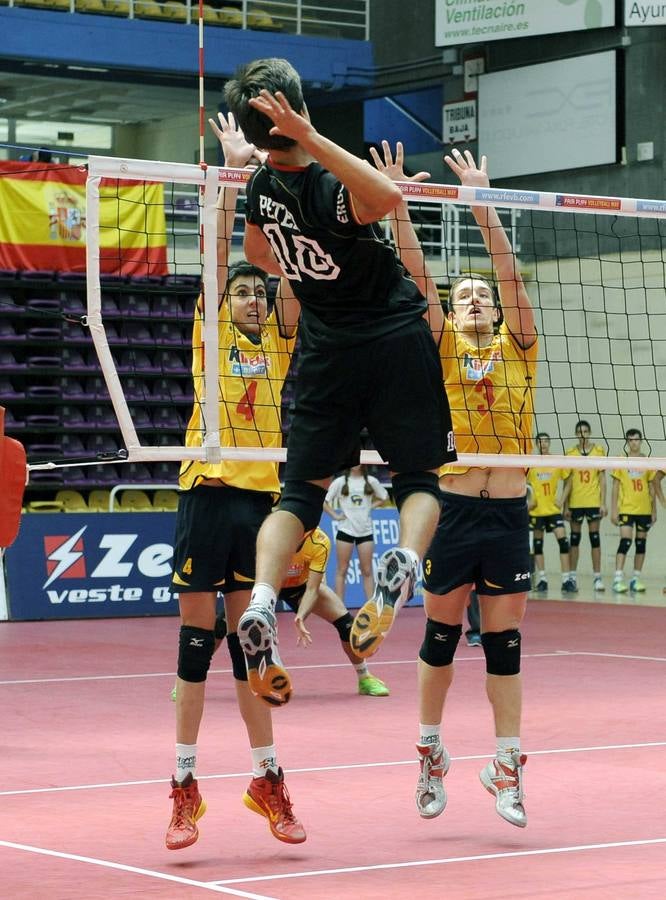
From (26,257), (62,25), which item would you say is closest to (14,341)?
(26,257)

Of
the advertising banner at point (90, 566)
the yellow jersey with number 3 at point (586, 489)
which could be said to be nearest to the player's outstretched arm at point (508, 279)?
the advertising banner at point (90, 566)

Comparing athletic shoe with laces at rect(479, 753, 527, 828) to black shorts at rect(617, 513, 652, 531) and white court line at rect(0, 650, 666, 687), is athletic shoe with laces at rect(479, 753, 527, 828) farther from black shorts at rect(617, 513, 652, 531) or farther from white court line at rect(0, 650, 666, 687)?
black shorts at rect(617, 513, 652, 531)

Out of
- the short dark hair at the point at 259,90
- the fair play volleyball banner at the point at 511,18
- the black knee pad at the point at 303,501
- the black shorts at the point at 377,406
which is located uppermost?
the fair play volleyball banner at the point at 511,18

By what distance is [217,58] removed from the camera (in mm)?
23719

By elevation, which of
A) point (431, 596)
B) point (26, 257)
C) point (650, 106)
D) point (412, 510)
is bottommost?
point (431, 596)

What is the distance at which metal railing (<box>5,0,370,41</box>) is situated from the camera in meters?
23.5

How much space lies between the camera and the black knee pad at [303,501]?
442cm

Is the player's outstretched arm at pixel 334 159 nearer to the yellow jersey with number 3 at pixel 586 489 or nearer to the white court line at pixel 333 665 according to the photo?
the white court line at pixel 333 665

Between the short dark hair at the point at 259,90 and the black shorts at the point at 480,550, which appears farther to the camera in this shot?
the black shorts at the point at 480,550

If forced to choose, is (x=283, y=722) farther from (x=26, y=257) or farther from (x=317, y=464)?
(x=26, y=257)

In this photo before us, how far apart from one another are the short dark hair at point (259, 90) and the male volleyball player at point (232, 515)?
41.1 inches

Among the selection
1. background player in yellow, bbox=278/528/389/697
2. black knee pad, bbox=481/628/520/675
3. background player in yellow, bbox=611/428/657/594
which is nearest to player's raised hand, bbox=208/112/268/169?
black knee pad, bbox=481/628/520/675

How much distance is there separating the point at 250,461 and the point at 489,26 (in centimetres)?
1956

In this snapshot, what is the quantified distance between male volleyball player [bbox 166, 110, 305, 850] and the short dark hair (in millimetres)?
1044
